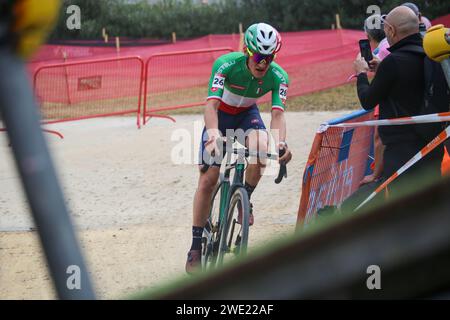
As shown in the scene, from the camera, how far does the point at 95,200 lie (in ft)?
25.7

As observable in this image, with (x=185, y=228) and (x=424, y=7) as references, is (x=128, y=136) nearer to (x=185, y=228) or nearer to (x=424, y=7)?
A: (x=185, y=228)

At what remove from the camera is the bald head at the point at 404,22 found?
456 centimetres

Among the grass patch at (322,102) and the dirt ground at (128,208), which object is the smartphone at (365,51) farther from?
the grass patch at (322,102)

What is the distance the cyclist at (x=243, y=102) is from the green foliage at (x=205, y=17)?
2038 cm

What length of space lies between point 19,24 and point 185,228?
604cm

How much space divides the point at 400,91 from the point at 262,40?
88 cm

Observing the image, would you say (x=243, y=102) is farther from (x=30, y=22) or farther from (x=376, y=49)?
(x=30, y=22)

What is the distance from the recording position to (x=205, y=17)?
103 feet

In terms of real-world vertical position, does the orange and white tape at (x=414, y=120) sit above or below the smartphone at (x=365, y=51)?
below

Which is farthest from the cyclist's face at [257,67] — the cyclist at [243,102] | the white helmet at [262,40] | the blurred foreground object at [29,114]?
the blurred foreground object at [29,114]

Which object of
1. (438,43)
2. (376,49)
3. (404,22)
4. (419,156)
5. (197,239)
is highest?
(376,49)

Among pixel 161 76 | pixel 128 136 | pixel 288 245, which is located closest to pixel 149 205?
pixel 128 136

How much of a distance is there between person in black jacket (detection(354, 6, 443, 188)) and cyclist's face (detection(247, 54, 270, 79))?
0.61 metres

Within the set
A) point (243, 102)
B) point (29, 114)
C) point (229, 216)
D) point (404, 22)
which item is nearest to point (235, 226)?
point (229, 216)
